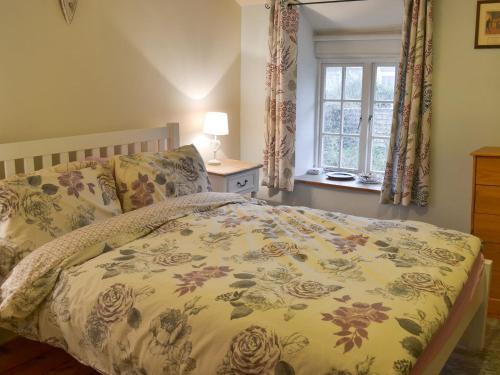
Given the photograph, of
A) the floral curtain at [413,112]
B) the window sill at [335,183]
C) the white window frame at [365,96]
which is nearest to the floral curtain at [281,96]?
the window sill at [335,183]

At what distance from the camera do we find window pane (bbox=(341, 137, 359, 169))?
448 cm

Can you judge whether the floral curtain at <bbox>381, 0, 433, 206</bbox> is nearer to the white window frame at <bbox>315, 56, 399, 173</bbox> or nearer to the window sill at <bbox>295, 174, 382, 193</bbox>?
the window sill at <bbox>295, 174, 382, 193</bbox>

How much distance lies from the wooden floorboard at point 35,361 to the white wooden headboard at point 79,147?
0.86 meters

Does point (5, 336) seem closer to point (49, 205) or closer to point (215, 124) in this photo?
point (49, 205)

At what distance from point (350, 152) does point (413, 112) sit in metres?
0.95

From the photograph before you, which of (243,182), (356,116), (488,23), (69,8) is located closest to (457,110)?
(488,23)

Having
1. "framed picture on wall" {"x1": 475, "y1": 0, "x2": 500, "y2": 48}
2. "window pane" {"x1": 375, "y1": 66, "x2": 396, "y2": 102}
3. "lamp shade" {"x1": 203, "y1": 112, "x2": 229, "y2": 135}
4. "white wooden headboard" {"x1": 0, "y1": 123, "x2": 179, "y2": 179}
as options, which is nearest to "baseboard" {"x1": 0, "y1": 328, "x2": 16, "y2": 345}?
"white wooden headboard" {"x1": 0, "y1": 123, "x2": 179, "y2": 179}

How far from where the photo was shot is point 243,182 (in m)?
4.04

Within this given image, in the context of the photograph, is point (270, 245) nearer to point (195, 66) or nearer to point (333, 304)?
point (333, 304)

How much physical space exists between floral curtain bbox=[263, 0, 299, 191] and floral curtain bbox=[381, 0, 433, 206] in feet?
2.63

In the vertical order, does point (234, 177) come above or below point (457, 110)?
below

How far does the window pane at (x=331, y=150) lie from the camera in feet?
15.0

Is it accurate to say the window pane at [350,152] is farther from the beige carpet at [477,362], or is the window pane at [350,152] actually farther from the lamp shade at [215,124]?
the beige carpet at [477,362]

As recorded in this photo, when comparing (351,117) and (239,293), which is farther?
(351,117)
